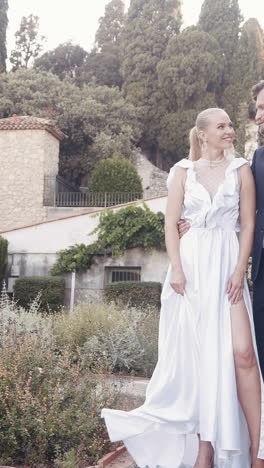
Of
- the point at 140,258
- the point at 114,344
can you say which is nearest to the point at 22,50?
the point at 140,258

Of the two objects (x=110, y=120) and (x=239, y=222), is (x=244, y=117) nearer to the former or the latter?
(x=110, y=120)

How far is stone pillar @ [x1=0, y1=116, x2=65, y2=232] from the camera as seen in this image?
2212 centimetres

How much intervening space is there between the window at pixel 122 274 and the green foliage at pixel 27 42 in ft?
73.3

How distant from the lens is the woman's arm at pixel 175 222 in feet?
11.7

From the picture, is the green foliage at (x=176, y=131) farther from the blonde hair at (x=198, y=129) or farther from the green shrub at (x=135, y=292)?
the blonde hair at (x=198, y=129)

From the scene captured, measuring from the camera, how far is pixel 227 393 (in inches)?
129

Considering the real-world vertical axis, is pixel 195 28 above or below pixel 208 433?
above

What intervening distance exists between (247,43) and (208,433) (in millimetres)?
32567

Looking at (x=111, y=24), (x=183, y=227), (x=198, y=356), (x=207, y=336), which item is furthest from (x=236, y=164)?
(x=111, y=24)

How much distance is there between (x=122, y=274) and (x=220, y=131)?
1232 cm

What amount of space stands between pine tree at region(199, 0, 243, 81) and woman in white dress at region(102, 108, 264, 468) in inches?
1189

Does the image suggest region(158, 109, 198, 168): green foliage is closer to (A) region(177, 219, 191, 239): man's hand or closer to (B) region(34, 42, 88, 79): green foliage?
(B) region(34, 42, 88, 79): green foliage

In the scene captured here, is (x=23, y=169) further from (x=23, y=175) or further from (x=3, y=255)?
(x=3, y=255)

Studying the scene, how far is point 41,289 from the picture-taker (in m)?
15.0
